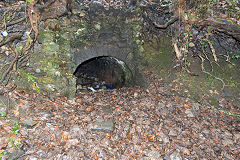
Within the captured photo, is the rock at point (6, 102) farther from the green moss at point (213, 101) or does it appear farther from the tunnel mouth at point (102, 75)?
the green moss at point (213, 101)

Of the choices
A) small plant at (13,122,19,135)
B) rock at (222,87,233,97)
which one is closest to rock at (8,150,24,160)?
small plant at (13,122,19,135)

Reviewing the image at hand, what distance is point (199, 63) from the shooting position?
4812mm

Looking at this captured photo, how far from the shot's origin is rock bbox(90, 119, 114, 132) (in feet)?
11.1

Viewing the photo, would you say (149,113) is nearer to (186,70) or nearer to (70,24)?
(186,70)

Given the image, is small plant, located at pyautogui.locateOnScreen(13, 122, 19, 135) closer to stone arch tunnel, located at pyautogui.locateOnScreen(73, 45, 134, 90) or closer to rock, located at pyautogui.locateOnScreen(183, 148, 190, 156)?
stone arch tunnel, located at pyautogui.locateOnScreen(73, 45, 134, 90)

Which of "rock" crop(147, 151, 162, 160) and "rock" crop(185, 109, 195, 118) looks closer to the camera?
"rock" crop(147, 151, 162, 160)

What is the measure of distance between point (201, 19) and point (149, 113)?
107 inches

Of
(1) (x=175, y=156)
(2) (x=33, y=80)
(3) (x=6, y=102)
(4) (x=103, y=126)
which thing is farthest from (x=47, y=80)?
(1) (x=175, y=156)

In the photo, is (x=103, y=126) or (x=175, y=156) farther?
(x=103, y=126)

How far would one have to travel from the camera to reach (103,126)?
3467mm

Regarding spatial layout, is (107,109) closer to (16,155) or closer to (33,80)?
(33,80)

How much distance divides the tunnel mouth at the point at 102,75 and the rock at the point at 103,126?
232 centimetres

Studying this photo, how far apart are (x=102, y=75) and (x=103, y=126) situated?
415 cm

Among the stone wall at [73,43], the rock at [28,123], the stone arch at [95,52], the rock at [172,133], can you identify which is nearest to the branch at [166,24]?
the stone wall at [73,43]
